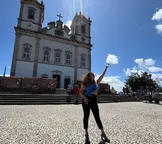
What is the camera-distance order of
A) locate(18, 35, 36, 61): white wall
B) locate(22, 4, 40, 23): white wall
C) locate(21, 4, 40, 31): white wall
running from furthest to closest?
locate(22, 4, 40, 23): white wall, locate(21, 4, 40, 31): white wall, locate(18, 35, 36, 61): white wall

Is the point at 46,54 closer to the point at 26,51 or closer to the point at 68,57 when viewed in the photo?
the point at 26,51

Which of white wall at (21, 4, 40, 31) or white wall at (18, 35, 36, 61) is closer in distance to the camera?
white wall at (18, 35, 36, 61)

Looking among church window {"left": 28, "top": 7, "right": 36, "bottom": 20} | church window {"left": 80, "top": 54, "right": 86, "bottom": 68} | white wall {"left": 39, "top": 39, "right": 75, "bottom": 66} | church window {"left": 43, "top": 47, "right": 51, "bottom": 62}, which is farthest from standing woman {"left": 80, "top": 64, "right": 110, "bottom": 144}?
church window {"left": 28, "top": 7, "right": 36, "bottom": 20}

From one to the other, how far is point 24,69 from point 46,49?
5.53 m

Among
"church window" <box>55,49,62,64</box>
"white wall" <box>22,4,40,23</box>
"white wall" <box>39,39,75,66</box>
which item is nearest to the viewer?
"white wall" <box>39,39,75,66</box>

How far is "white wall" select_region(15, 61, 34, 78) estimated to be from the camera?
72.5 feet

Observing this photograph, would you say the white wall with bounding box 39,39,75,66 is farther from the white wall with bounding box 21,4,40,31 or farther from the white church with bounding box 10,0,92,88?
the white wall with bounding box 21,4,40,31

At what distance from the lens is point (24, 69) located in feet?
74.0

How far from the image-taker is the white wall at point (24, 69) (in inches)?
870

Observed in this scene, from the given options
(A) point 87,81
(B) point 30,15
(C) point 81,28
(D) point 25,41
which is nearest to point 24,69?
(D) point 25,41

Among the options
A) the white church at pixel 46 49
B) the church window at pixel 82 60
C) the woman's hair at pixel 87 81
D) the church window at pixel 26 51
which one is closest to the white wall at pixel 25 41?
the white church at pixel 46 49

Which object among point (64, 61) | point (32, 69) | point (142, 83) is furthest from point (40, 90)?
point (142, 83)

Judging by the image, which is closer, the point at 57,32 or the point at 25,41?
the point at 25,41

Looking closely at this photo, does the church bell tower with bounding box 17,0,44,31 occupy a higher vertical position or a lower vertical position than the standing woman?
higher
